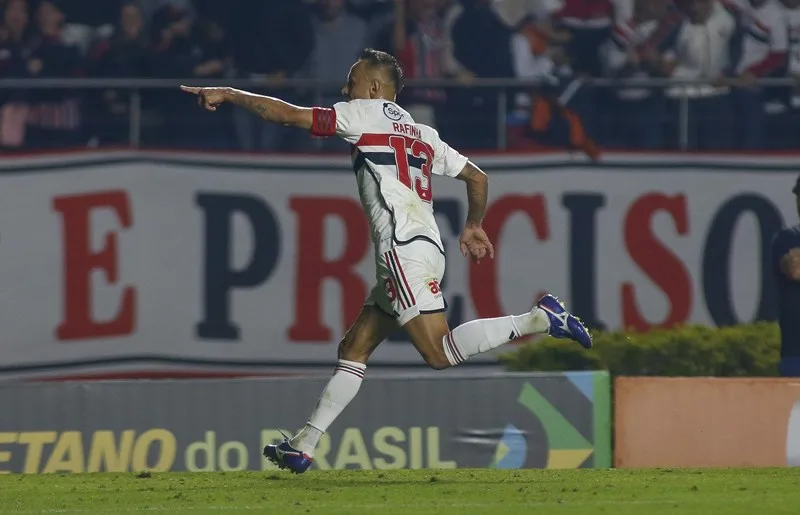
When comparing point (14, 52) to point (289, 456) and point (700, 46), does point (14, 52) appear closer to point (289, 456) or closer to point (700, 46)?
point (700, 46)

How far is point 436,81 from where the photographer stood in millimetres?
13773

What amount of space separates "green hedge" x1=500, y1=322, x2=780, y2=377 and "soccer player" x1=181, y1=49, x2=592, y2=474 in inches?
152

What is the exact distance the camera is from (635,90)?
14219 millimetres

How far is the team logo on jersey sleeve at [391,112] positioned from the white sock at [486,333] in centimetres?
113

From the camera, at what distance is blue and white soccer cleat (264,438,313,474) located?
877 cm

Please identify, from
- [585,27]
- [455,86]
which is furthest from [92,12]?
[585,27]

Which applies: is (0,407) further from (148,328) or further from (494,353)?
(494,353)

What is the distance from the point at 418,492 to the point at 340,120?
191 centimetres

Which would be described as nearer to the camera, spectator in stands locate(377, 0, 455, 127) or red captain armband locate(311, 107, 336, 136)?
red captain armband locate(311, 107, 336, 136)

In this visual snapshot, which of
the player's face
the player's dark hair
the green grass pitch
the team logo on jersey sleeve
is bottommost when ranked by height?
the green grass pitch

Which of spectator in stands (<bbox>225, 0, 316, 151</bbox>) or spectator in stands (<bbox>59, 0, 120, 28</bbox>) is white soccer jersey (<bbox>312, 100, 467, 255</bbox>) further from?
spectator in stands (<bbox>59, 0, 120, 28</bbox>)

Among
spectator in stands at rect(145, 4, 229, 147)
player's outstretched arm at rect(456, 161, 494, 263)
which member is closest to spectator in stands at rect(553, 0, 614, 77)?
spectator in stands at rect(145, 4, 229, 147)

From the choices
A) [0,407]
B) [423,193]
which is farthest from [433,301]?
[0,407]

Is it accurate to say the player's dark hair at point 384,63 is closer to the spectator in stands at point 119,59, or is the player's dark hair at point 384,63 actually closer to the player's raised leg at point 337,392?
the player's raised leg at point 337,392
